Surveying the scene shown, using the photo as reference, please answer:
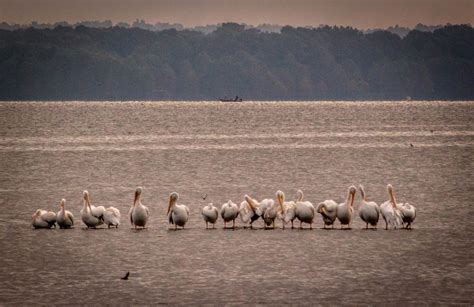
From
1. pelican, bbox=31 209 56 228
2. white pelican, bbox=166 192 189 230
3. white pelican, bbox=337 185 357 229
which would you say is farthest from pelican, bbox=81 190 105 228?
white pelican, bbox=337 185 357 229

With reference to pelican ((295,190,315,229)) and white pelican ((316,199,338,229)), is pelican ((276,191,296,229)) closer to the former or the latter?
pelican ((295,190,315,229))

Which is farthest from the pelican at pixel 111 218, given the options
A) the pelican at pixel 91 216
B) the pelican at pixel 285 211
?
the pelican at pixel 285 211

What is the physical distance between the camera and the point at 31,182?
46438 millimetres

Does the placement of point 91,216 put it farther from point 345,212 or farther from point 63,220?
point 345,212

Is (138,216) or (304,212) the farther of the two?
(138,216)

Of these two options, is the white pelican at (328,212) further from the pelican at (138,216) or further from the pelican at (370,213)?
the pelican at (138,216)

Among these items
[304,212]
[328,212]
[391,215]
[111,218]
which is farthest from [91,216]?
[391,215]

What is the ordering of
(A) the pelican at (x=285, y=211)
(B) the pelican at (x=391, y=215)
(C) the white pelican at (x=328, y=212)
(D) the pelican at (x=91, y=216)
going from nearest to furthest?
(B) the pelican at (x=391, y=215) → (C) the white pelican at (x=328, y=212) → (A) the pelican at (x=285, y=211) → (D) the pelican at (x=91, y=216)

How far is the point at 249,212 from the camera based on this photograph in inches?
1059

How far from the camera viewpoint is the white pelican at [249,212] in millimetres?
26781

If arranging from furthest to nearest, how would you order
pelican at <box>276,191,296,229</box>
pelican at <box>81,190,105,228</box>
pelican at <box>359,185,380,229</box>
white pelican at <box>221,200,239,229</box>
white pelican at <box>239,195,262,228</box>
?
pelican at <box>81,190,105,228</box> → white pelican at <box>239,195,262,228</box> → white pelican at <box>221,200,239,229</box> → pelican at <box>276,191,296,229</box> → pelican at <box>359,185,380,229</box>

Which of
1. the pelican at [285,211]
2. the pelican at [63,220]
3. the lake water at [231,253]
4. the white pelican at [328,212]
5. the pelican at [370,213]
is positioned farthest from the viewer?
the pelican at [63,220]

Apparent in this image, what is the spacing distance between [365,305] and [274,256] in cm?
488

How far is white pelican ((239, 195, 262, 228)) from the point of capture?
87.9ft
